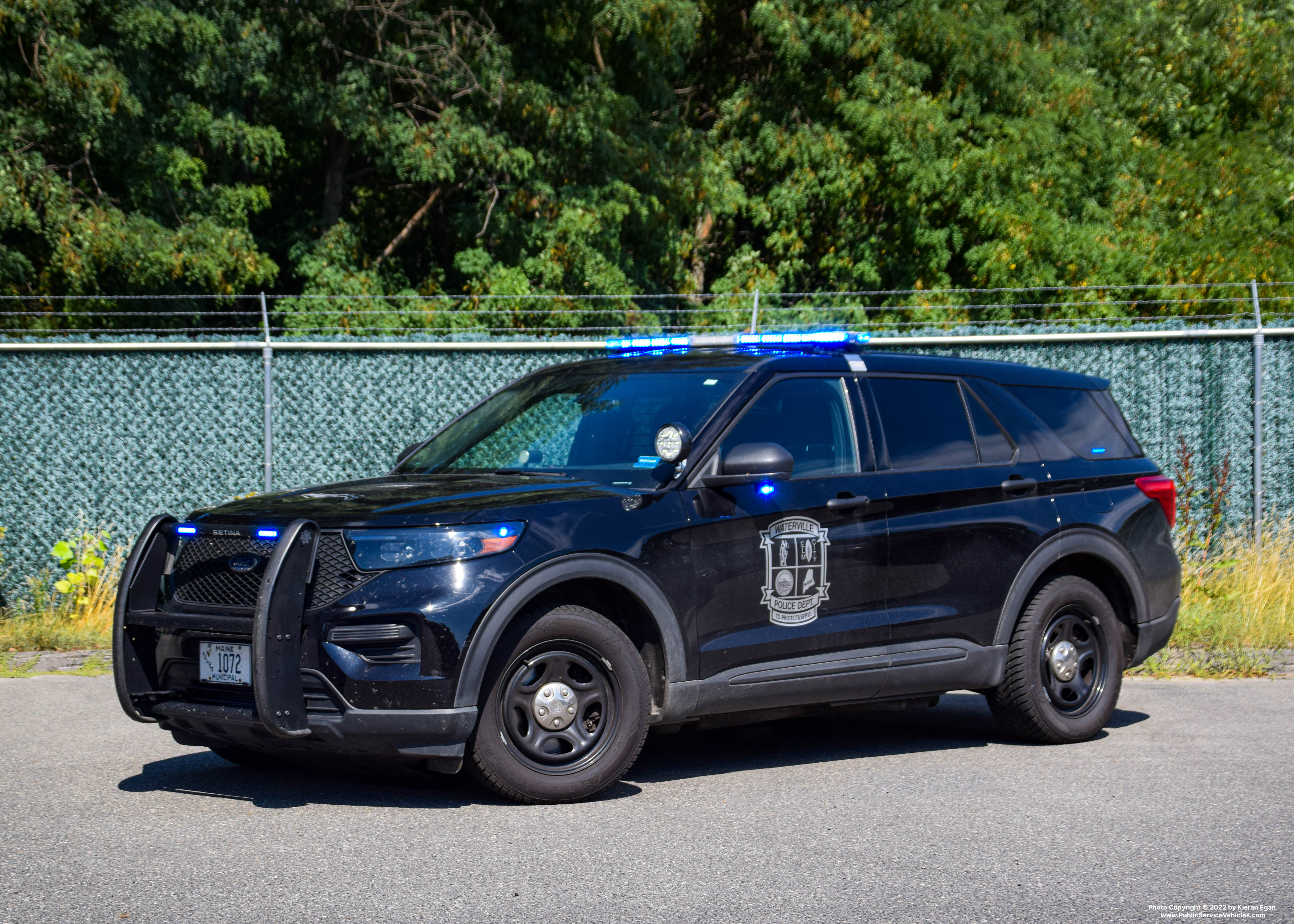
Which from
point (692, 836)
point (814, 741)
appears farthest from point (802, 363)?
point (692, 836)

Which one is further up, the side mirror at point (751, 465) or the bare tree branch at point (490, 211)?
the bare tree branch at point (490, 211)

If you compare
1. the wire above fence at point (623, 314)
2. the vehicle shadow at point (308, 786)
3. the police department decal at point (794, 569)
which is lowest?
the vehicle shadow at point (308, 786)

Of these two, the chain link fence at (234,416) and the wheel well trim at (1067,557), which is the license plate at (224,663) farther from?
the chain link fence at (234,416)

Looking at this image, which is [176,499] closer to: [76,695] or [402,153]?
[76,695]

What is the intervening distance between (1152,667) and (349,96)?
1173cm

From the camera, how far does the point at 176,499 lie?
35.2 ft

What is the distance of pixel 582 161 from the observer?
18203mm

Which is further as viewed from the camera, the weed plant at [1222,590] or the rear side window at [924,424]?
the weed plant at [1222,590]

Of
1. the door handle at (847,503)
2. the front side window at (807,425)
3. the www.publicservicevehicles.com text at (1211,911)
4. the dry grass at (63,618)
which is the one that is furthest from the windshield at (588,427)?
the dry grass at (63,618)

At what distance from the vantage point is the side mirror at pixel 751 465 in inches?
230

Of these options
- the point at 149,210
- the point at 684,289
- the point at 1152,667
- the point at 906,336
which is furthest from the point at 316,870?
the point at 684,289

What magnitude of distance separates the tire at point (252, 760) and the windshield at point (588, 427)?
56.8 inches

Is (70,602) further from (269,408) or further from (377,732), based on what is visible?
(377,732)

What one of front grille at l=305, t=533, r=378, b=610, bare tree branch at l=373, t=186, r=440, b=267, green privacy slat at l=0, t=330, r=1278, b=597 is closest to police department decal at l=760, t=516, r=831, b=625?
front grille at l=305, t=533, r=378, b=610
